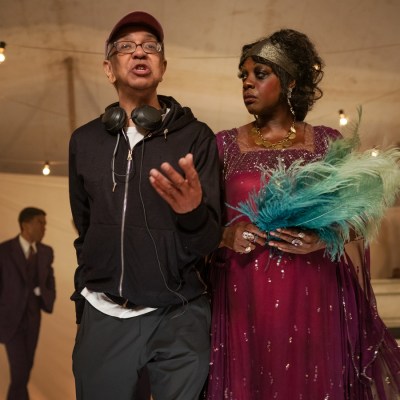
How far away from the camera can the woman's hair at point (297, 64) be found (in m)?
1.81

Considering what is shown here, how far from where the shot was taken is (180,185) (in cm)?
126

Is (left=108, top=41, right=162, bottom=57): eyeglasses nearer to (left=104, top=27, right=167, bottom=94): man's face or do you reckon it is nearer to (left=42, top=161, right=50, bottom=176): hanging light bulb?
(left=104, top=27, right=167, bottom=94): man's face

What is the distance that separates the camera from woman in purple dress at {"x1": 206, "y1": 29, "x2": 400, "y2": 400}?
1602 millimetres

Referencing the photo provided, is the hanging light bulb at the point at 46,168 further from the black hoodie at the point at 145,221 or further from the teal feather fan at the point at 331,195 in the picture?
the teal feather fan at the point at 331,195

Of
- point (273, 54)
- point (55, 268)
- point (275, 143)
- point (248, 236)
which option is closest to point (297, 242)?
point (248, 236)

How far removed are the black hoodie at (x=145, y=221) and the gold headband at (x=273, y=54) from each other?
0.40 metres

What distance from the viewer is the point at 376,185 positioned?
5.00 ft

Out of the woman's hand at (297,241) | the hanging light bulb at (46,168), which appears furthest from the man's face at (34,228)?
the woman's hand at (297,241)

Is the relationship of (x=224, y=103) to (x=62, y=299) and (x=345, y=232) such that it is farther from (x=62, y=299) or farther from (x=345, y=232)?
(x=345, y=232)

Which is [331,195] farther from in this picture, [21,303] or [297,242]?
[21,303]

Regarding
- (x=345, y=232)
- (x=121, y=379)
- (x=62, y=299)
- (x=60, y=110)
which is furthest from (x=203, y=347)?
(x=60, y=110)

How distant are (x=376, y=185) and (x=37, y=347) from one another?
1.80 metres

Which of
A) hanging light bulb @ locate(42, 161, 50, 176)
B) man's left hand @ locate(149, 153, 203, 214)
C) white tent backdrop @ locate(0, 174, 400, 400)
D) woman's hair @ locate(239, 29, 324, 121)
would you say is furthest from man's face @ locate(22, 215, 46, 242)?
man's left hand @ locate(149, 153, 203, 214)

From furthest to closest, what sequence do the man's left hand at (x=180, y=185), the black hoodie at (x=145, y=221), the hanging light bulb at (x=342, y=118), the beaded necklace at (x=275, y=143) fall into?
the hanging light bulb at (x=342, y=118), the beaded necklace at (x=275, y=143), the black hoodie at (x=145, y=221), the man's left hand at (x=180, y=185)
